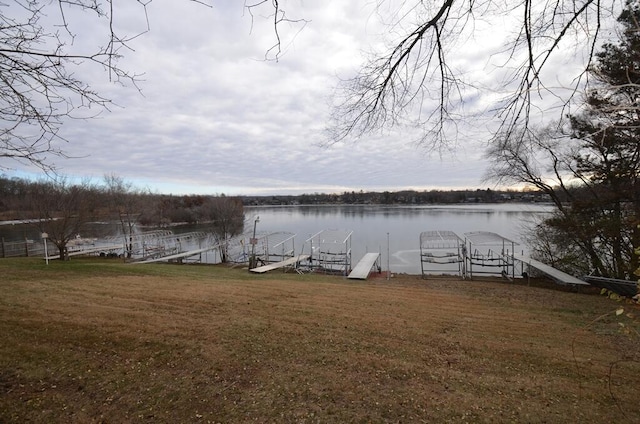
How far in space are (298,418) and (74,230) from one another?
23.4 metres

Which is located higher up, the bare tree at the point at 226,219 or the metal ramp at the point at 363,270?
the bare tree at the point at 226,219

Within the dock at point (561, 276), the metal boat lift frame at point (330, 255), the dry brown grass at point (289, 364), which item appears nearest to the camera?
the dry brown grass at point (289, 364)

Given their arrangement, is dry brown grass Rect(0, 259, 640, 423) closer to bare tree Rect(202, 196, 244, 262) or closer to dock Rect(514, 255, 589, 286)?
dock Rect(514, 255, 589, 286)

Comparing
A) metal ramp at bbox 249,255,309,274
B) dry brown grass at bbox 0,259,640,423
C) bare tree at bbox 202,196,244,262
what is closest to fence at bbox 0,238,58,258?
bare tree at bbox 202,196,244,262

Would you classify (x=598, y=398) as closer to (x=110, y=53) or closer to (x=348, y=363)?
(x=348, y=363)

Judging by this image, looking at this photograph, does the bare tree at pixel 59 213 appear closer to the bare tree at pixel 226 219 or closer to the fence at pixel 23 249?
the fence at pixel 23 249

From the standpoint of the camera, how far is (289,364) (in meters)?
4.21

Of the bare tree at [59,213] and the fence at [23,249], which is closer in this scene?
the bare tree at [59,213]

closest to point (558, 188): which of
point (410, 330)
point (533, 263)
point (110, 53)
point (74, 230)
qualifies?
point (533, 263)

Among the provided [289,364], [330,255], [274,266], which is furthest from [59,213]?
[289,364]

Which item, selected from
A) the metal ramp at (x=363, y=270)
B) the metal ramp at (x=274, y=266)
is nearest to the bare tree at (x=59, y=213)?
the metal ramp at (x=274, y=266)

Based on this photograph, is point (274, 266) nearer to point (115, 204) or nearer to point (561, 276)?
point (561, 276)

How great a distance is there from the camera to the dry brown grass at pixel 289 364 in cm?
323

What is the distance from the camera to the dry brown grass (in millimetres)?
3234
